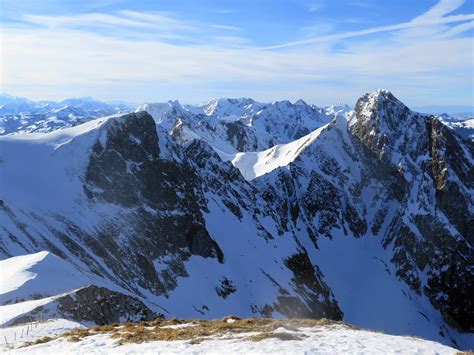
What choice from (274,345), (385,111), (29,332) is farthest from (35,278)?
(385,111)

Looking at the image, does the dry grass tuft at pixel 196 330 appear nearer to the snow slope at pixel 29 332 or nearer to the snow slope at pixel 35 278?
the snow slope at pixel 29 332

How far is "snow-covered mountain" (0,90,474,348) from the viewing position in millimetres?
66938

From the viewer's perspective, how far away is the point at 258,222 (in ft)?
400

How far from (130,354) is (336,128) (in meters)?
181

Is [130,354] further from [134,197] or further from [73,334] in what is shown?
[134,197]

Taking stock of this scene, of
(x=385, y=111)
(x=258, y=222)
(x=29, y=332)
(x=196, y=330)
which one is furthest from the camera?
(x=385, y=111)

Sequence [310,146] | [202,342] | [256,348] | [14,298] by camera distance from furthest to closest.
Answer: [310,146]
[14,298]
[202,342]
[256,348]

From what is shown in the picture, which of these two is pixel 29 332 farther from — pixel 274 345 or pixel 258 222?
pixel 258 222

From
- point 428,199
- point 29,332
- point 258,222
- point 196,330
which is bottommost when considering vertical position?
point 258,222

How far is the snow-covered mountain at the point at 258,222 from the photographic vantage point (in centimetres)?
6694

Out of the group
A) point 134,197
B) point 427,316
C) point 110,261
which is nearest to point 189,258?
point 134,197

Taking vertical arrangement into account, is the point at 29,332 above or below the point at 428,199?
above

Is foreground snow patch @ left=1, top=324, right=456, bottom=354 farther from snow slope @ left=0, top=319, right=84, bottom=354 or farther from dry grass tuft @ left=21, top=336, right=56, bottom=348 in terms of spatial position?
snow slope @ left=0, top=319, right=84, bottom=354

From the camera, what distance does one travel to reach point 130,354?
55.6 feet
